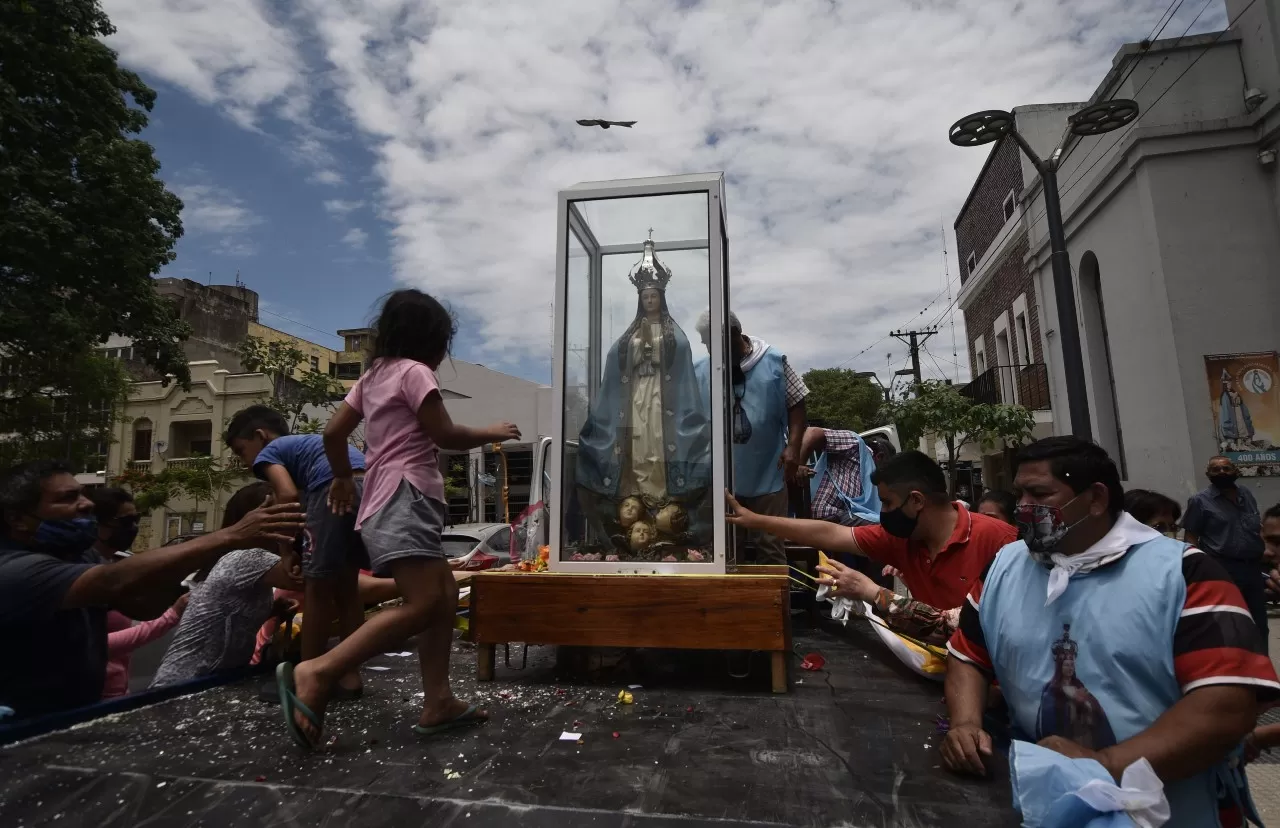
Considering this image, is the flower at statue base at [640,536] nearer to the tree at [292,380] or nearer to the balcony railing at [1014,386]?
the balcony railing at [1014,386]

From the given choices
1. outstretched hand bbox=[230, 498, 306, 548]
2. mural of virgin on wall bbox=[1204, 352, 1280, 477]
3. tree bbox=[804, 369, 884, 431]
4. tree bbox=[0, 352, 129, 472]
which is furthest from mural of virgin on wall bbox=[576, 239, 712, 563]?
tree bbox=[804, 369, 884, 431]

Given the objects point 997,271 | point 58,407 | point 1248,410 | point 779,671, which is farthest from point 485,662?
point 58,407

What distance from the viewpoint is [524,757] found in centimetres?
194

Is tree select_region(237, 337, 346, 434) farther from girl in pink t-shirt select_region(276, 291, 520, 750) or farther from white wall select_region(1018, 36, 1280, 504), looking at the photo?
girl in pink t-shirt select_region(276, 291, 520, 750)

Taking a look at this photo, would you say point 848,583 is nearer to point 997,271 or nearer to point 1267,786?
point 1267,786

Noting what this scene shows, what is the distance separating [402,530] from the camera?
7.26ft

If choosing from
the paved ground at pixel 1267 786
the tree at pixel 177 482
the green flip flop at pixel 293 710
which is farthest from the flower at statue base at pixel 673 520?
the tree at pixel 177 482

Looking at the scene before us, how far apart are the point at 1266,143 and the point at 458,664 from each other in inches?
451

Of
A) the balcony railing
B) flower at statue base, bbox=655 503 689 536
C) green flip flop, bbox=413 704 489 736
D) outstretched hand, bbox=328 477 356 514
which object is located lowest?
green flip flop, bbox=413 704 489 736

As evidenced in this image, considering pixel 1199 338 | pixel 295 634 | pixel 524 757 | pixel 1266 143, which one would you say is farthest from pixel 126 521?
pixel 1266 143

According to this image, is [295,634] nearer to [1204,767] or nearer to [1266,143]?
[1204,767]

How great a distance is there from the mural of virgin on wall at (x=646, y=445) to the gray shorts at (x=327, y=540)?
3.07 ft

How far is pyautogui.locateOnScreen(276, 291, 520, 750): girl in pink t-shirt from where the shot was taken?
6.91 ft

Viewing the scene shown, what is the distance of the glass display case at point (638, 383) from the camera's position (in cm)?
322
